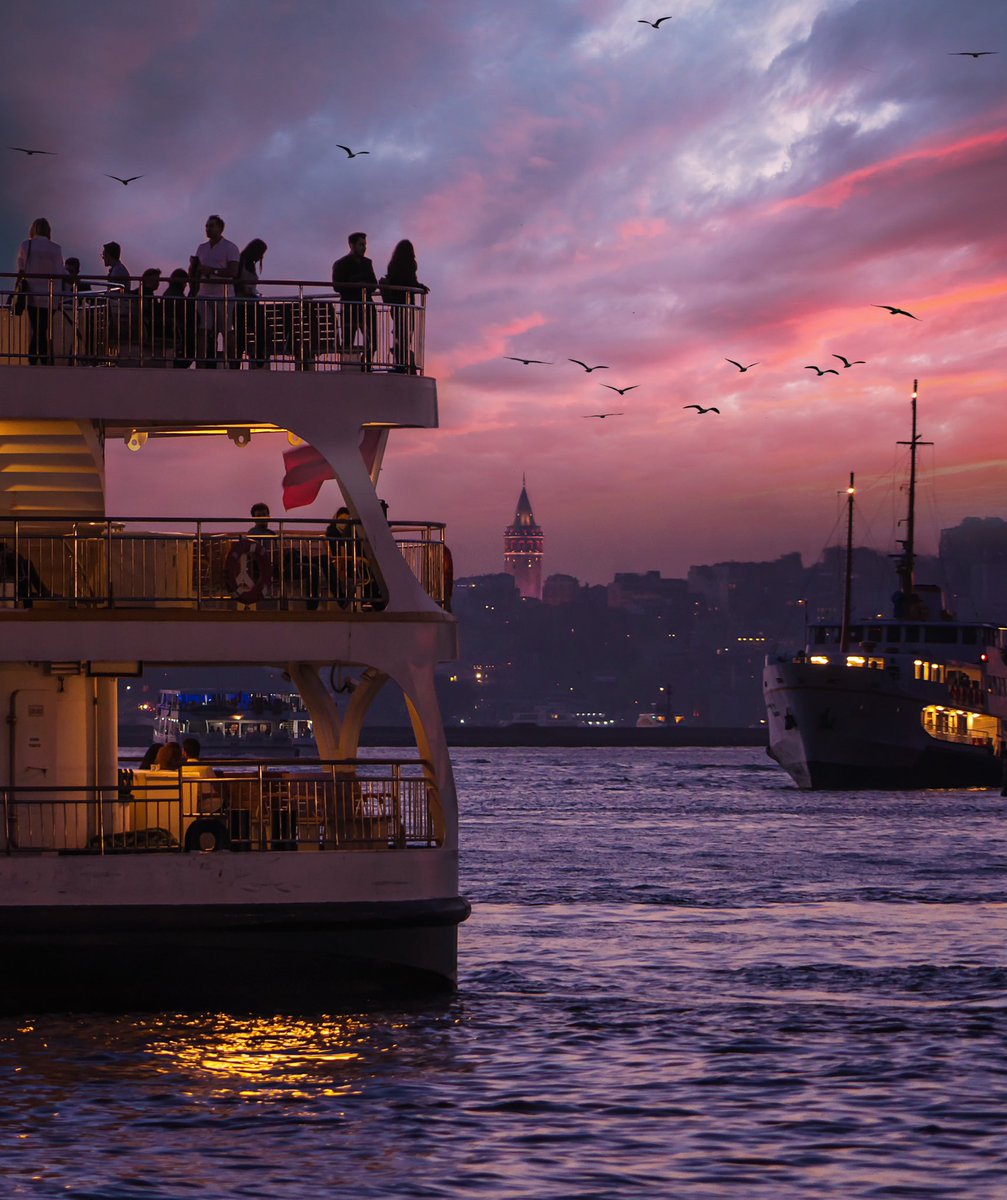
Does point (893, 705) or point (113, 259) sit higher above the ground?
point (113, 259)

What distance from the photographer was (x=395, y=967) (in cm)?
1927

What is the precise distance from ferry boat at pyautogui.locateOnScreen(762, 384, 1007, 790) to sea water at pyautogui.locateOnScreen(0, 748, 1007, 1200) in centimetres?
5443

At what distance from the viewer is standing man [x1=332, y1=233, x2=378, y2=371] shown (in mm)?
Answer: 19969

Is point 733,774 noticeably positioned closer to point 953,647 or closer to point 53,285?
point 953,647

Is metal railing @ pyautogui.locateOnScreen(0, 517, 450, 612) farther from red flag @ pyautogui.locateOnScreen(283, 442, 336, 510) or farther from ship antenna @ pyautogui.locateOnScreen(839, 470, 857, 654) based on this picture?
ship antenna @ pyautogui.locateOnScreen(839, 470, 857, 654)

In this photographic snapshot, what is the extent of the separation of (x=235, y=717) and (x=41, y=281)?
13069 cm

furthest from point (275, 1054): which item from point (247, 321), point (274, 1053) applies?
point (247, 321)

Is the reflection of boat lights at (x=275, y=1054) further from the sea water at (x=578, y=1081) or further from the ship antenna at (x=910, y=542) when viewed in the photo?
the ship antenna at (x=910, y=542)

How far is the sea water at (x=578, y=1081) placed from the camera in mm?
15391

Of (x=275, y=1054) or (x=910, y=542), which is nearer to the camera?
(x=275, y=1054)

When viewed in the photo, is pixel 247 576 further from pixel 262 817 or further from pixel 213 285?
pixel 213 285

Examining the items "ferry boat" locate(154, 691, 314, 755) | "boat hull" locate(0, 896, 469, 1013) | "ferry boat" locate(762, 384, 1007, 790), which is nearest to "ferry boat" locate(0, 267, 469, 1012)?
"boat hull" locate(0, 896, 469, 1013)

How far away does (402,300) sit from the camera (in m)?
20.4

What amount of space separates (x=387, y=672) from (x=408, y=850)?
1.74 metres
